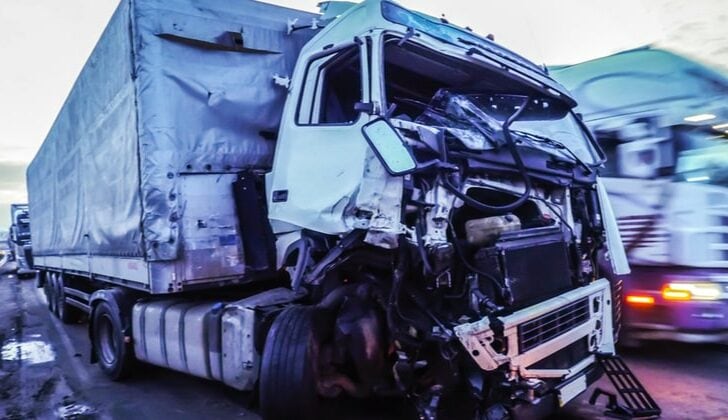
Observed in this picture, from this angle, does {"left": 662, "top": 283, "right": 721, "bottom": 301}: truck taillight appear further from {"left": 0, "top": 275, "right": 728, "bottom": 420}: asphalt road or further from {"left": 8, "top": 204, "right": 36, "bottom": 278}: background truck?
{"left": 8, "top": 204, "right": 36, "bottom": 278}: background truck

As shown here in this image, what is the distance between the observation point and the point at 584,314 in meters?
3.70

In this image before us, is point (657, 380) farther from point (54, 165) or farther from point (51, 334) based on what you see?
point (54, 165)

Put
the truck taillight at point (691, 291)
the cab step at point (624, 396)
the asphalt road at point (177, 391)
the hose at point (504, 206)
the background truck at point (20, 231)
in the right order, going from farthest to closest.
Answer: the background truck at point (20, 231), the truck taillight at point (691, 291), the asphalt road at point (177, 391), the cab step at point (624, 396), the hose at point (504, 206)

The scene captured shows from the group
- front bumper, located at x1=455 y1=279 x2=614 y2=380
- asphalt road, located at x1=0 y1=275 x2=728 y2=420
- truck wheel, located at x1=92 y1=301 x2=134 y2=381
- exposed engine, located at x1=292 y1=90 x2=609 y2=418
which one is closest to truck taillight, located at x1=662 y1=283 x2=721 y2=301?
asphalt road, located at x1=0 y1=275 x2=728 y2=420

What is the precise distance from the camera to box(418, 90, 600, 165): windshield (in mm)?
3453

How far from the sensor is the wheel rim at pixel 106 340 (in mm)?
5812

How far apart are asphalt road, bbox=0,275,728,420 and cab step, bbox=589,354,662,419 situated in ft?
0.84

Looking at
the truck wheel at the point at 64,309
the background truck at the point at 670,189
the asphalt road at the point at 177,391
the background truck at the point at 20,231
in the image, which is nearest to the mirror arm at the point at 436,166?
the asphalt road at the point at 177,391

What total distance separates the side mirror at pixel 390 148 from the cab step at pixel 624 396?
2.22 m

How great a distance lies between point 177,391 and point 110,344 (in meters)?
1.22

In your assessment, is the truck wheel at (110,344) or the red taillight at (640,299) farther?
the truck wheel at (110,344)

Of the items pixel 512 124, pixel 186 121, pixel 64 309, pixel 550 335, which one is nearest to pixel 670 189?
pixel 512 124

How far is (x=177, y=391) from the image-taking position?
5.29m

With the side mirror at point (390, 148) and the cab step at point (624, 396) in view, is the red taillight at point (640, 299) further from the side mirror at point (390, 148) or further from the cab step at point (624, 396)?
the side mirror at point (390, 148)
